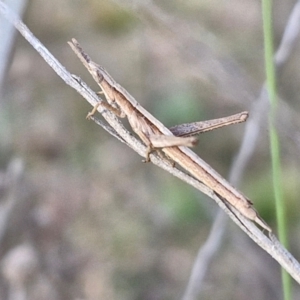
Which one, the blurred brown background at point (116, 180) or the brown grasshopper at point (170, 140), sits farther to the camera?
the blurred brown background at point (116, 180)

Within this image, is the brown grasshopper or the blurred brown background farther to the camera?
the blurred brown background

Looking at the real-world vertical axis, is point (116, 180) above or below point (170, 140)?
above

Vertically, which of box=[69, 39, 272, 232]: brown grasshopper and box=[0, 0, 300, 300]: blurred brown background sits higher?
box=[0, 0, 300, 300]: blurred brown background

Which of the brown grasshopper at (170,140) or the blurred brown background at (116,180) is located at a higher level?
the blurred brown background at (116,180)
